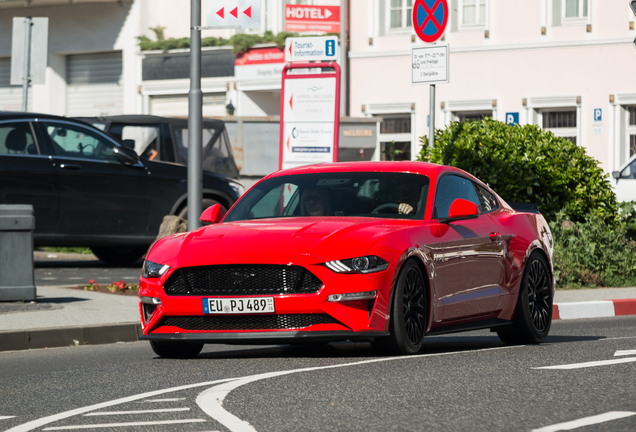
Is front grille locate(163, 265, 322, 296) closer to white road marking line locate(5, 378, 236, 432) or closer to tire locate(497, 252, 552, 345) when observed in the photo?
white road marking line locate(5, 378, 236, 432)

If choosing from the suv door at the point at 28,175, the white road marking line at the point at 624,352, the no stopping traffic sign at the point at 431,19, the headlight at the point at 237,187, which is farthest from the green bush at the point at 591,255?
the white road marking line at the point at 624,352

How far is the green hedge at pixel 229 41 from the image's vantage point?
32.1m

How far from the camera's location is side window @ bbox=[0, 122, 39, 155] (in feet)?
50.7

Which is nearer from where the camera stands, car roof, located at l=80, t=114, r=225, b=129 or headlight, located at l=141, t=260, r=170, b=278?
headlight, located at l=141, t=260, r=170, b=278

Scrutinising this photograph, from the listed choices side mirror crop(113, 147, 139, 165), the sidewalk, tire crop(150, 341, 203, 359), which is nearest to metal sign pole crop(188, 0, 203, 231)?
the sidewalk

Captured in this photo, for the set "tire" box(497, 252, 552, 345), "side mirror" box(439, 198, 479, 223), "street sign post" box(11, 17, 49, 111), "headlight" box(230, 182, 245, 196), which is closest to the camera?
"side mirror" box(439, 198, 479, 223)

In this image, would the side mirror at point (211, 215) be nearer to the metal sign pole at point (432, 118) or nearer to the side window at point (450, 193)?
the side window at point (450, 193)

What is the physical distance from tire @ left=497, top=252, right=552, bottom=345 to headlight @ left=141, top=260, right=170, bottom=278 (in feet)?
9.51

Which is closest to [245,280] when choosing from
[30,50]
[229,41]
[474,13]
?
[30,50]

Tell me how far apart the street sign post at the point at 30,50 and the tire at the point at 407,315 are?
33.3ft

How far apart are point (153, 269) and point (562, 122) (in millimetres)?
23536

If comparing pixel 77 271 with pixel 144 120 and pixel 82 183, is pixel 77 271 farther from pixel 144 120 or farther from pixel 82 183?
pixel 144 120

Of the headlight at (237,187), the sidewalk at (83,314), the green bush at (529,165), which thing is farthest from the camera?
the headlight at (237,187)

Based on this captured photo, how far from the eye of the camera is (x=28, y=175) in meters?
15.5
